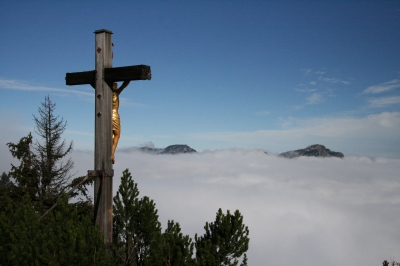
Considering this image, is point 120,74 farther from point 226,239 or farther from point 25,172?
point 25,172

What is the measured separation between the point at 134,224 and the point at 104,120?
5.92 feet

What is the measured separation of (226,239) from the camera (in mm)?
6727

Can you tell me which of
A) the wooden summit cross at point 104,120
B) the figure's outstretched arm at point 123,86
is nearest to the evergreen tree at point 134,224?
the wooden summit cross at point 104,120

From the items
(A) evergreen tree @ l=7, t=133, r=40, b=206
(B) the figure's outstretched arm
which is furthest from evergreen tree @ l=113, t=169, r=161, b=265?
(A) evergreen tree @ l=7, t=133, r=40, b=206

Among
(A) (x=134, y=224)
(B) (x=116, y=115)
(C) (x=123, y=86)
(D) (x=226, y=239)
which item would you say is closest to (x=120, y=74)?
(C) (x=123, y=86)

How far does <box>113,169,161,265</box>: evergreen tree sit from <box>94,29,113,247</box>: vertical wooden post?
389 mm

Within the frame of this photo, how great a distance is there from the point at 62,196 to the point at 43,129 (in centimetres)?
1479

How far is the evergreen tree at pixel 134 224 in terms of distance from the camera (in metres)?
6.50

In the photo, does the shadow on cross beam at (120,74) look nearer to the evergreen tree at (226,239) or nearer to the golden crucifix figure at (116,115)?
the golden crucifix figure at (116,115)

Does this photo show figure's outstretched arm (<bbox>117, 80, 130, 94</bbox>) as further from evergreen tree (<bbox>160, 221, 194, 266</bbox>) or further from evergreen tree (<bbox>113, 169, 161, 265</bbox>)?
evergreen tree (<bbox>160, 221, 194, 266</bbox>)

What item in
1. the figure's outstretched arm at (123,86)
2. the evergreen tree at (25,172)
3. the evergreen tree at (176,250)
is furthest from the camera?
the evergreen tree at (25,172)

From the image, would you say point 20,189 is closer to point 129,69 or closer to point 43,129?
point 43,129

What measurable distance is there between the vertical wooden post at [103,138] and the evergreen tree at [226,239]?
163cm

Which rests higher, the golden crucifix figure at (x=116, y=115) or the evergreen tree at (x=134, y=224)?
the golden crucifix figure at (x=116, y=115)
